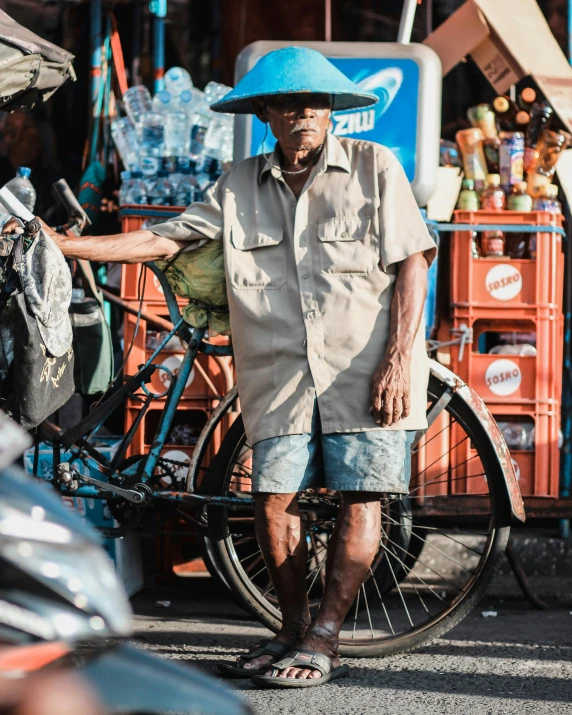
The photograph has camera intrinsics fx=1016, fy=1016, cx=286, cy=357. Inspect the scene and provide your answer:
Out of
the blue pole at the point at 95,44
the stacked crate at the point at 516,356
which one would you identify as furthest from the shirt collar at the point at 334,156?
the blue pole at the point at 95,44

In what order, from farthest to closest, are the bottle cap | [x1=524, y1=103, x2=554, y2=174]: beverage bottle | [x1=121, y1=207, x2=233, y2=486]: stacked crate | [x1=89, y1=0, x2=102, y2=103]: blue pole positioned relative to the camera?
1. [x1=89, y1=0, x2=102, y2=103]: blue pole
2. the bottle cap
3. [x1=524, y1=103, x2=554, y2=174]: beverage bottle
4. [x1=121, y1=207, x2=233, y2=486]: stacked crate

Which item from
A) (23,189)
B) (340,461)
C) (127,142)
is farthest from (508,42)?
(340,461)

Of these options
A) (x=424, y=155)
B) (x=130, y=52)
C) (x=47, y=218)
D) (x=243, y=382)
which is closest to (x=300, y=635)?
(x=243, y=382)

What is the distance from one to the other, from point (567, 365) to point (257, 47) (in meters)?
2.11

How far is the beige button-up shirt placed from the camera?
328 cm

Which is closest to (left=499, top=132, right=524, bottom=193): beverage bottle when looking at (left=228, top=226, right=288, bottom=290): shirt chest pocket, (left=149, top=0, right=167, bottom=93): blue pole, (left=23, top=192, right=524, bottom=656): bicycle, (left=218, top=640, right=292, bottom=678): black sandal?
(left=23, top=192, right=524, bottom=656): bicycle

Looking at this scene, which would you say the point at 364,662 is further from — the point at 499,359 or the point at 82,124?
the point at 82,124

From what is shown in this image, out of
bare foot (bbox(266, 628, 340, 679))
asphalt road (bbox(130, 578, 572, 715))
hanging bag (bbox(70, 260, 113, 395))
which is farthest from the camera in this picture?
hanging bag (bbox(70, 260, 113, 395))

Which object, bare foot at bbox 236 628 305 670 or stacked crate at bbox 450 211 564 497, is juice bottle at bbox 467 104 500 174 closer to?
stacked crate at bbox 450 211 564 497

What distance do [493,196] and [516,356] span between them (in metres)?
0.71

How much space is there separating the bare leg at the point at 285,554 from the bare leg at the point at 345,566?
125 mm

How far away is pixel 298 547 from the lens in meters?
3.35

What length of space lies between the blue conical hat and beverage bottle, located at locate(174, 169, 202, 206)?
1064 mm

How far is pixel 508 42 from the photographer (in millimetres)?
4820
